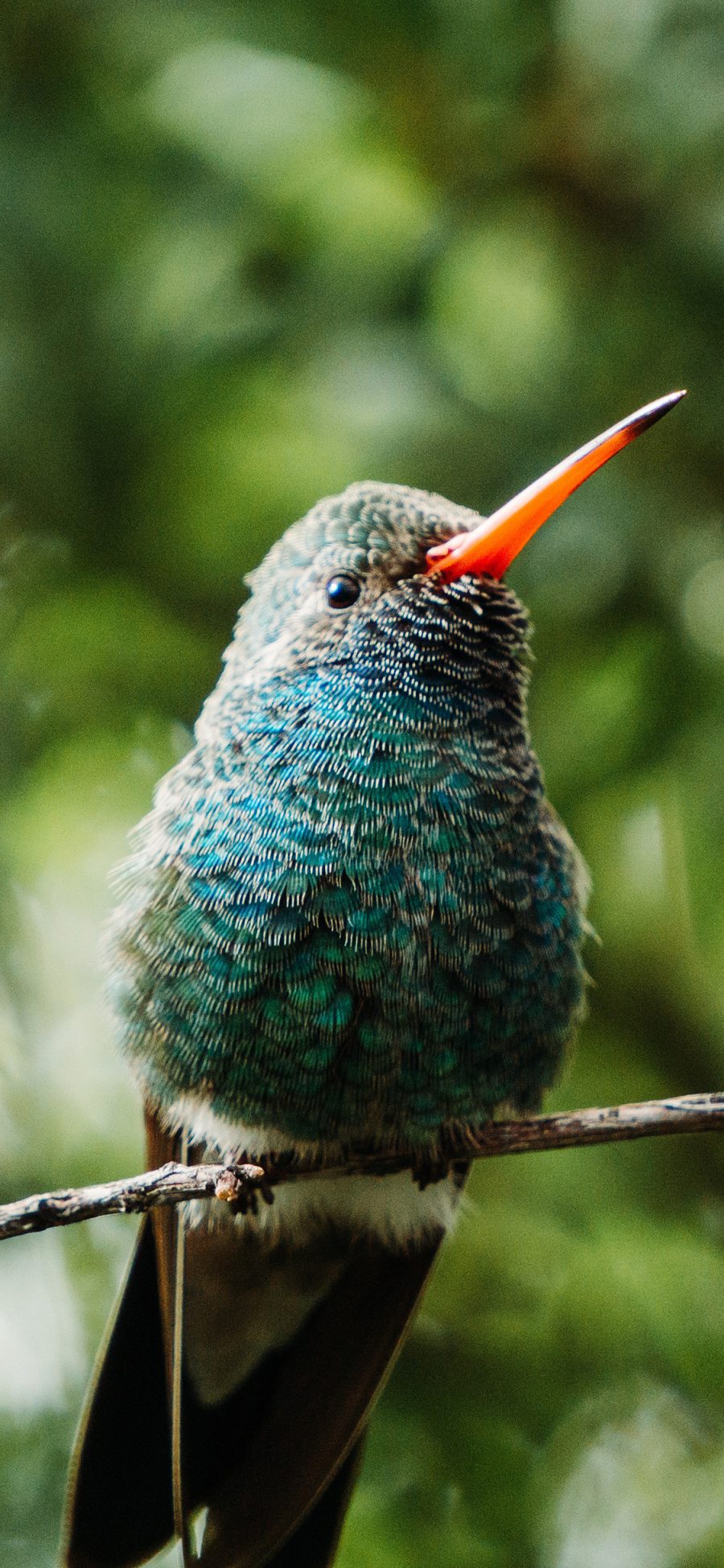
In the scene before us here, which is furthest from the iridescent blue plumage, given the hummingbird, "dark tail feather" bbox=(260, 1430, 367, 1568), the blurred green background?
"dark tail feather" bbox=(260, 1430, 367, 1568)

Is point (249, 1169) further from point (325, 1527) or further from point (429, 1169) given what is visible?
point (325, 1527)

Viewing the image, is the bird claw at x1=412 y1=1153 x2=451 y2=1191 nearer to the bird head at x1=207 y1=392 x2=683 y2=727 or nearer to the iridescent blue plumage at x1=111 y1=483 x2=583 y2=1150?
the iridescent blue plumage at x1=111 y1=483 x2=583 y2=1150

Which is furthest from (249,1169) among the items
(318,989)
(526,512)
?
(526,512)

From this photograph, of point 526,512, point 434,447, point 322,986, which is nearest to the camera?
point 322,986

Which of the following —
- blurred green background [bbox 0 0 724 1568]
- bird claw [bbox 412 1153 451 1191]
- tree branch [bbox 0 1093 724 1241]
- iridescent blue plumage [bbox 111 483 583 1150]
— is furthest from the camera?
blurred green background [bbox 0 0 724 1568]

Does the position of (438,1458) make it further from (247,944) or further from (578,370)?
(578,370)

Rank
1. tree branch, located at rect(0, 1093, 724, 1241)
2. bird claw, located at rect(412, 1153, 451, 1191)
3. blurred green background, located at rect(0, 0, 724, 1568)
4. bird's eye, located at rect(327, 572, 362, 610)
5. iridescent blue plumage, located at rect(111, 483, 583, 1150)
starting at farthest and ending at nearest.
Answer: blurred green background, located at rect(0, 0, 724, 1568) < bird's eye, located at rect(327, 572, 362, 610) < bird claw, located at rect(412, 1153, 451, 1191) < iridescent blue plumage, located at rect(111, 483, 583, 1150) < tree branch, located at rect(0, 1093, 724, 1241)

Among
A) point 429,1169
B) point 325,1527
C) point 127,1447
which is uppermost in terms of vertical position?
point 429,1169
